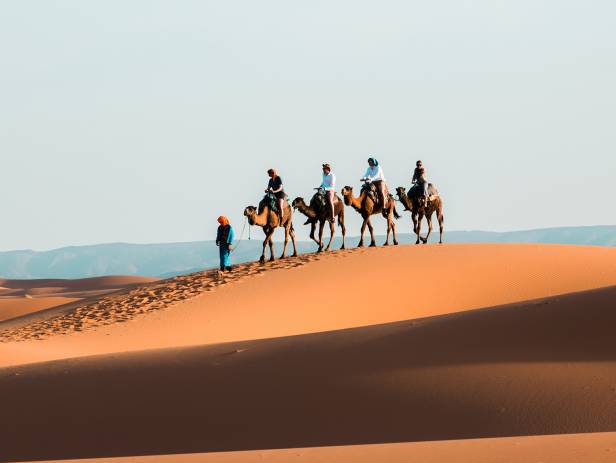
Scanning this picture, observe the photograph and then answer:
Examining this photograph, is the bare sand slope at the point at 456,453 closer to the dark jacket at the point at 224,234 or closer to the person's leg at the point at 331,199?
the dark jacket at the point at 224,234

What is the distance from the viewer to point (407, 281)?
2886 centimetres

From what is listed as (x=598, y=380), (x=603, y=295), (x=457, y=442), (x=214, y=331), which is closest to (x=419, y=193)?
(x=214, y=331)

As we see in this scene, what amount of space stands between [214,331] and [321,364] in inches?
470

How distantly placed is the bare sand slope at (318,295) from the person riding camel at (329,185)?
1634 millimetres

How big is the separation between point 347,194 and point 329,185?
2.44 feet

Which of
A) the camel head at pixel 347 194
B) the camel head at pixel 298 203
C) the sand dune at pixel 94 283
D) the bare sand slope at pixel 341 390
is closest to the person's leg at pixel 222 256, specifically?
the camel head at pixel 298 203

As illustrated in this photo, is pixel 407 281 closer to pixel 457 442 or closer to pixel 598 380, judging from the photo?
pixel 598 380

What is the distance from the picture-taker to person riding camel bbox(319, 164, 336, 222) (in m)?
29.2

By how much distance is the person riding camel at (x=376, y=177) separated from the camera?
97.0ft

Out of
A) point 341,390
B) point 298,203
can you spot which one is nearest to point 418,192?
point 298,203

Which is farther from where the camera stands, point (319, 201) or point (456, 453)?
point (319, 201)

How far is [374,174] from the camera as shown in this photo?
29.8 metres

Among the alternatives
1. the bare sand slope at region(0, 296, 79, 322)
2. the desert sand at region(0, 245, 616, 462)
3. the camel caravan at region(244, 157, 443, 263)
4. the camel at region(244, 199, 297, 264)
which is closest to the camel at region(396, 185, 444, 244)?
the camel caravan at region(244, 157, 443, 263)

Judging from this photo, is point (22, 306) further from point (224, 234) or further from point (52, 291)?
point (52, 291)
